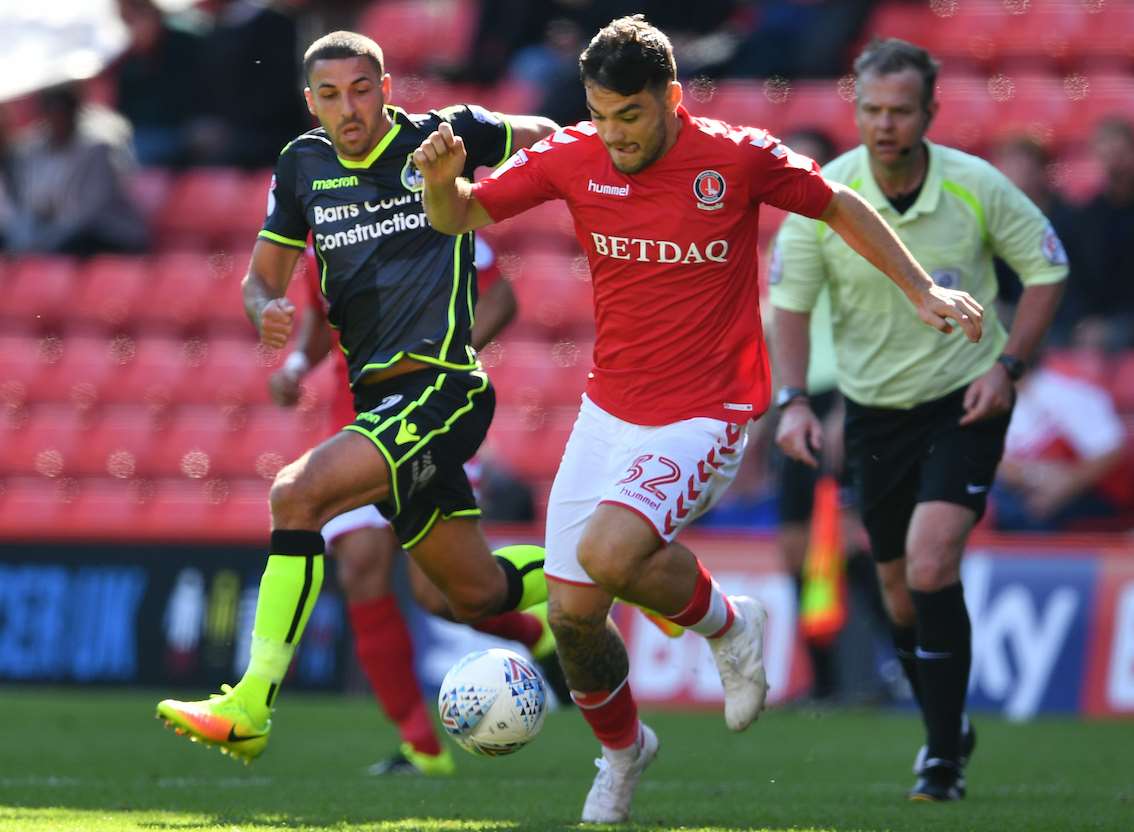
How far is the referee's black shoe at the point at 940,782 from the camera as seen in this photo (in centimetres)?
694

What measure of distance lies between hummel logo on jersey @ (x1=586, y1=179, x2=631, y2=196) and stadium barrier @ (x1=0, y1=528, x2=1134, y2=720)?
5455 mm

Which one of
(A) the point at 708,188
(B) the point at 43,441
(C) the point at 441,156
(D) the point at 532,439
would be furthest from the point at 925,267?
(B) the point at 43,441

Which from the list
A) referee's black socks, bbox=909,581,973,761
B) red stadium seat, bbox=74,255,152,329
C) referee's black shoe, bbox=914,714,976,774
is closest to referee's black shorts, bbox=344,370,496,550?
referee's black socks, bbox=909,581,973,761

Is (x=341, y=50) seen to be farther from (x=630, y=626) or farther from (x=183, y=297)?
(x=183, y=297)

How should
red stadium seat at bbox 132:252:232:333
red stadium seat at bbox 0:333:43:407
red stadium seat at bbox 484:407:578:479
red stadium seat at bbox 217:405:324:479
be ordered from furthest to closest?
red stadium seat at bbox 132:252:232:333, red stadium seat at bbox 0:333:43:407, red stadium seat at bbox 217:405:324:479, red stadium seat at bbox 484:407:578:479

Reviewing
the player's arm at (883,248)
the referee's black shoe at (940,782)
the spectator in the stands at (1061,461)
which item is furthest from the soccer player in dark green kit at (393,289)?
the spectator in the stands at (1061,461)

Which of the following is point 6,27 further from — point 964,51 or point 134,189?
point 964,51

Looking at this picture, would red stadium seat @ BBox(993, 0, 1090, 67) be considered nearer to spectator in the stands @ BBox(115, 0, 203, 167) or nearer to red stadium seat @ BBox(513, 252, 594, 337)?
red stadium seat @ BBox(513, 252, 594, 337)

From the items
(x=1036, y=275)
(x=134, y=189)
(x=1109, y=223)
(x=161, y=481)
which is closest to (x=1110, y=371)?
(x=1109, y=223)

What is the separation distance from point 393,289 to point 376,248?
0.51 feet

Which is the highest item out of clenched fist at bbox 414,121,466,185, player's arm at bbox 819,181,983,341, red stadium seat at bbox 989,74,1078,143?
clenched fist at bbox 414,121,466,185

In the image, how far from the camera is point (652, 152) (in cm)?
612

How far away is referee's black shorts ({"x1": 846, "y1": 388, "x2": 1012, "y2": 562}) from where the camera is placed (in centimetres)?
709

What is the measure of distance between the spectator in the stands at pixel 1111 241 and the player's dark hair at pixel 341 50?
662cm
